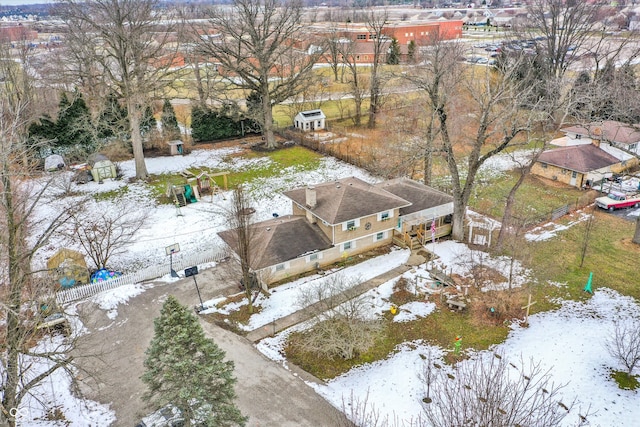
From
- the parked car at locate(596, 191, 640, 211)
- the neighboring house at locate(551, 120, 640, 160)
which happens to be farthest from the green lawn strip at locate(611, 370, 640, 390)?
the neighboring house at locate(551, 120, 640, 160)

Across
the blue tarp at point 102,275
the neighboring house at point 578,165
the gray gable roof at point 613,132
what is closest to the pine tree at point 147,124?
the blue tarp at point 102,275

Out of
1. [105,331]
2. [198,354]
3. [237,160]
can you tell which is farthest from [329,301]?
[237,160]

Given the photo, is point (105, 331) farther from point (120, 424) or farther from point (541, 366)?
point (541, 366)

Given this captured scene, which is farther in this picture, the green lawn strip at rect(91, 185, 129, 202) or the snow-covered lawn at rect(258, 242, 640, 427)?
the green lawn strip at rect(91, 185, 129, 202)

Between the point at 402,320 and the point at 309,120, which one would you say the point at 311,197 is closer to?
the point at 402,320

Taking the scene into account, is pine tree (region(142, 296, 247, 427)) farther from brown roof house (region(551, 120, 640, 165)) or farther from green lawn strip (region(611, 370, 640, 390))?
brown roof house (region(551, 120, 640, 165))

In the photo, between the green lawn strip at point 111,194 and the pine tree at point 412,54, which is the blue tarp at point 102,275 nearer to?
the green lawn strip at point 111,194
